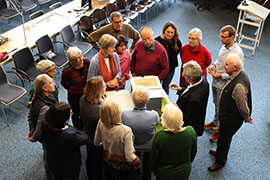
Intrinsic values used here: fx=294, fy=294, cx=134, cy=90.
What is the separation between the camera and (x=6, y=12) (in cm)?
738

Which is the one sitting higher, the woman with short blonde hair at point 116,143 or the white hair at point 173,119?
the white hair at point 173,119

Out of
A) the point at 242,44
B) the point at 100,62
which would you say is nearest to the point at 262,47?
the point at 242,44

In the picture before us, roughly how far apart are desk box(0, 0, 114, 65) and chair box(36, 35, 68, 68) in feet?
0.64

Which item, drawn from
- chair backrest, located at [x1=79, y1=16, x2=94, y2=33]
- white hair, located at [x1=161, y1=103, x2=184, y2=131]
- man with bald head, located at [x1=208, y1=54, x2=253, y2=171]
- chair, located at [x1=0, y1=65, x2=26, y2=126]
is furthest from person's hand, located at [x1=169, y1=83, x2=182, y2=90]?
chair backrest, located at [x1=79, y1=16, x2=94, y2=33]

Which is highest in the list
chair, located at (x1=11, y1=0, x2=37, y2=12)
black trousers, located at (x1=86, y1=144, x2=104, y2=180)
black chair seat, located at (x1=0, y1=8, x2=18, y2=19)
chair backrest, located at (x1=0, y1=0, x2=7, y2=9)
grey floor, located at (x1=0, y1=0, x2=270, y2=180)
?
chair backrest, located at (x1=0, y1=0, x2=7, y2=9)

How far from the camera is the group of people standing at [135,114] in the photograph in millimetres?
2637

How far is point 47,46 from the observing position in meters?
5.52

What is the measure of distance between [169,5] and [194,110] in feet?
21.3

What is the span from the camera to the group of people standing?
2.64m

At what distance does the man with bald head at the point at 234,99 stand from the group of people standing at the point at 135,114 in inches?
0.4

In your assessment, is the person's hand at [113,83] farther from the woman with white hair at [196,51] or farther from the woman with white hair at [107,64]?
the woman with white hair at [196,51]

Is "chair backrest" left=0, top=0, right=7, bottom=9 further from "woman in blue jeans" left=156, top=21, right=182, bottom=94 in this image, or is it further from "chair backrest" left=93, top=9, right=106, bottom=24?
"woman in blue jeans" left=156, top=21, right=182, bottom=94

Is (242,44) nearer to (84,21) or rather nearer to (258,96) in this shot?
(258,96)

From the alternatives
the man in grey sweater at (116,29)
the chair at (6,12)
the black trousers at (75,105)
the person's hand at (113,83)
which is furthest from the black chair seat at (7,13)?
the person's hand at (113,83)
